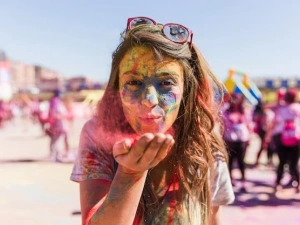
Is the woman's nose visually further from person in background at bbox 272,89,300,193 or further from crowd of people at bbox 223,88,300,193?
person in background at bbox 272,89,300,193

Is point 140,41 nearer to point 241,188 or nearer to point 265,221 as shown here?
point 265,221

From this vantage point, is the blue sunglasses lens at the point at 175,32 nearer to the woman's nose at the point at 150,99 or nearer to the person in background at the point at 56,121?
the woman's nose at the point at 150,99

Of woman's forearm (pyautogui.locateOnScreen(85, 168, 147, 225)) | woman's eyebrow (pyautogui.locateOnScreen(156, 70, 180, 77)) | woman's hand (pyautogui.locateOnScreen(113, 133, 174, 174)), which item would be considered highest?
woman's eyebrow (pyautogui.locateOnScreen(156, 70, 180, 77))

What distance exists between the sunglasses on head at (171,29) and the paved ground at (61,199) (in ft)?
11.5

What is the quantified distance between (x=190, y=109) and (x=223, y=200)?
0.41 metres

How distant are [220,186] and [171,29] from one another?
62 centimetres

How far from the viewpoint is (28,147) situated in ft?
34.4

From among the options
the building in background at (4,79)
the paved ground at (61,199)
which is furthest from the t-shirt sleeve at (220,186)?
the building in background at (4,79)

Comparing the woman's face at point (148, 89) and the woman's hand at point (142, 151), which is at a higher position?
the woman's face at point (148, 89)

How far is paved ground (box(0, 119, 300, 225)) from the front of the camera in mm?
4363

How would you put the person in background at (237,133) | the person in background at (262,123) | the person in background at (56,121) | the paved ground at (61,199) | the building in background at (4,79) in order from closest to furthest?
the paved ground at (61,199)
the person in background at (237,133)
the person in background at (262,123)
the person in background at (56,121)
the building in background at (4,79)

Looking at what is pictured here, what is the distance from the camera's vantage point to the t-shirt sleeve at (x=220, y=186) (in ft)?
4.42

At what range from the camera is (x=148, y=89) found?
3.23 feet

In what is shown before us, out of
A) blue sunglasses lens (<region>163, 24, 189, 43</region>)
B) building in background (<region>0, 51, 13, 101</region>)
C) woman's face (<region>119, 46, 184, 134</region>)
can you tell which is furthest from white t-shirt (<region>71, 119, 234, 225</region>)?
building in background (<region>0, 51, 13, 101</region>)
